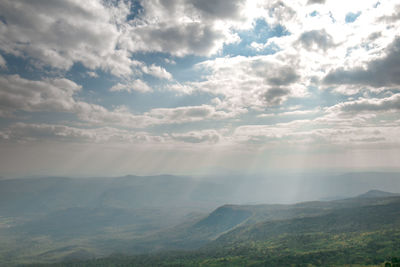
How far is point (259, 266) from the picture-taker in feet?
610

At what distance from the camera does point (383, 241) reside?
199m

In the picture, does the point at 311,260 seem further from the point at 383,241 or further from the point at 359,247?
the point at 383,241

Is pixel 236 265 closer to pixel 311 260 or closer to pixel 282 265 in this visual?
pixel 282 265

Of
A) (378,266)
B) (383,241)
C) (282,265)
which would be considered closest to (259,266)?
(282,265)

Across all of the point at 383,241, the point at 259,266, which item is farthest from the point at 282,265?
the point at 383,241

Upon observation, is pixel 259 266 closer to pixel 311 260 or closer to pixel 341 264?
pixel 311 260

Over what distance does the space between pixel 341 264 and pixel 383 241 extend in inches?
2516

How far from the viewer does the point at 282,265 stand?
178 metres

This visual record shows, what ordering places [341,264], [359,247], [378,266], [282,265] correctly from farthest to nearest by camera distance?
[359,247], [282,265], [341,264], [378,266]

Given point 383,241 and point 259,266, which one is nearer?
point 259,266

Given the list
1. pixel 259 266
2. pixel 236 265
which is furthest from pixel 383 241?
pixel 236 265

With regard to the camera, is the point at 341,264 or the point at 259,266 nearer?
the point at 341,264

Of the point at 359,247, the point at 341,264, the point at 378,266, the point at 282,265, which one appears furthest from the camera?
the point at 359,247

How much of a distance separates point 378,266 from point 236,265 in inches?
3892
